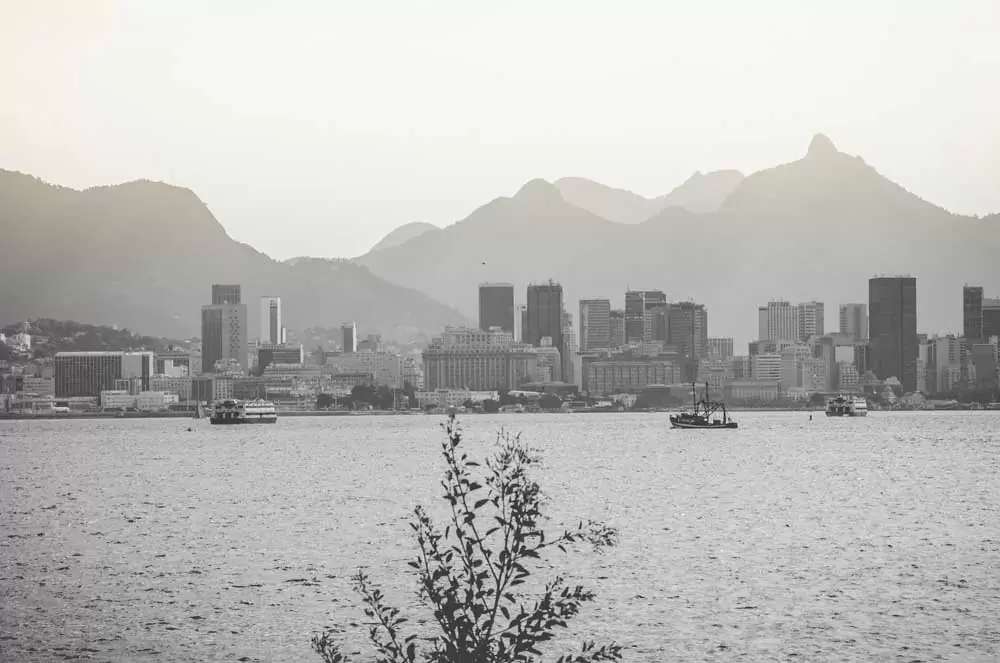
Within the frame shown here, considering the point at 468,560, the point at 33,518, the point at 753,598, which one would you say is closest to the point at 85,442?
the point at 33,518

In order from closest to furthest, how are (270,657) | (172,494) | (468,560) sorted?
(468,560)
(270,657)
(172,494)

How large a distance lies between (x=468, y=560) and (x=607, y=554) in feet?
92.0

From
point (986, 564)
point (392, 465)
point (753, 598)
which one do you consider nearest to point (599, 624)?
point (753, 598)

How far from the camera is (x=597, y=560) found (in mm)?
45469

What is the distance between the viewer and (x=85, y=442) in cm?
17925

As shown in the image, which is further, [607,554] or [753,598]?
[607,554]

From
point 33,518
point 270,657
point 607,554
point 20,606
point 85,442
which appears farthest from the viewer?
point 85,442

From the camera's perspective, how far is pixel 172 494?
263 feet

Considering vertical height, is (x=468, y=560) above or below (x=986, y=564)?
above

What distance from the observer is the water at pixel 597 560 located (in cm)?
3291

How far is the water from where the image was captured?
32.9 m

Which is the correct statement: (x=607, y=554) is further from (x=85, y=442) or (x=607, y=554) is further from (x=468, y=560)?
(x=85, y=442)

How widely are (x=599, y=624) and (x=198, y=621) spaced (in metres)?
9.81

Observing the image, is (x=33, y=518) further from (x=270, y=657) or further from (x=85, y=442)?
(x=85, y=442)
